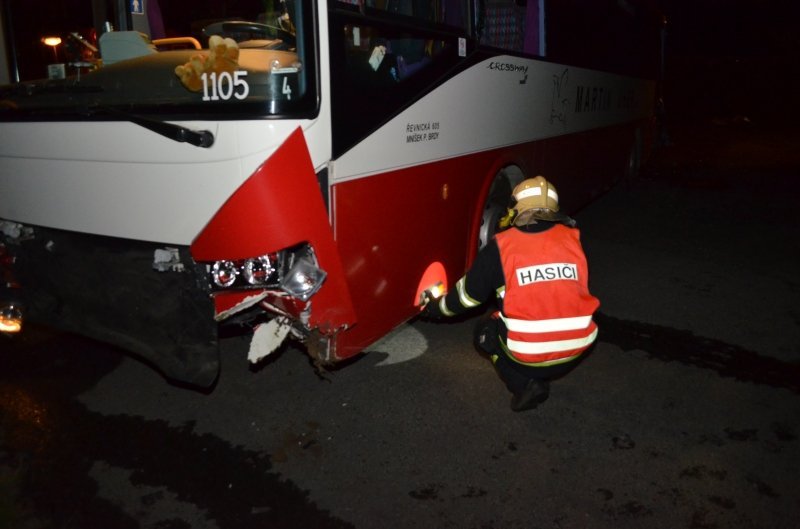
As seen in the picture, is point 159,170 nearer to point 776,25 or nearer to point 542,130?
point 542,130

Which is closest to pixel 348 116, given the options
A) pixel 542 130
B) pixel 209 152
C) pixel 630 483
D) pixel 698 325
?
pixel 209 152

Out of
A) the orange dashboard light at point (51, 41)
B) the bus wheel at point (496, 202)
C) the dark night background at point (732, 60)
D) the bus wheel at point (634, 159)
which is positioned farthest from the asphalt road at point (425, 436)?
the dark night background at point (732, 60)

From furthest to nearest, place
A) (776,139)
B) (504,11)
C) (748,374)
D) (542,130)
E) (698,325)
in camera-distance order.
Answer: (776,139)
(542,130)
(698,325)
(504,11)
(748,374)

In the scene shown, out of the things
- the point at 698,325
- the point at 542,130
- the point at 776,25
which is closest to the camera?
A: the point at 698,325

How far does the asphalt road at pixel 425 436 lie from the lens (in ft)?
10.2

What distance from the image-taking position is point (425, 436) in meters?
3.74

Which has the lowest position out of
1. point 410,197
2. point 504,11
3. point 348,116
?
point 410,197

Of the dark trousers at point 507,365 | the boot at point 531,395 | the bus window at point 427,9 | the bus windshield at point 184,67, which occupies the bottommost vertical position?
the boot at point 531,395

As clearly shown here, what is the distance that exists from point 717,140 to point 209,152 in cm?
2393

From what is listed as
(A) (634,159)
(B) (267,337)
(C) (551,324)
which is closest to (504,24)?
(C) (551,324)

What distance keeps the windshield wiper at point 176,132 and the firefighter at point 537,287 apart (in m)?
1.64

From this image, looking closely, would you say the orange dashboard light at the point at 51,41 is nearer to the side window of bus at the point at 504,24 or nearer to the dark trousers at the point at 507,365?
Answer: the side window of bus at the point at 504,24

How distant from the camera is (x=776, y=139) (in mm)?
A: 22797

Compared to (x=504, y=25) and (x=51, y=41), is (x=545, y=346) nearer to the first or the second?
(x=504, y=25)
